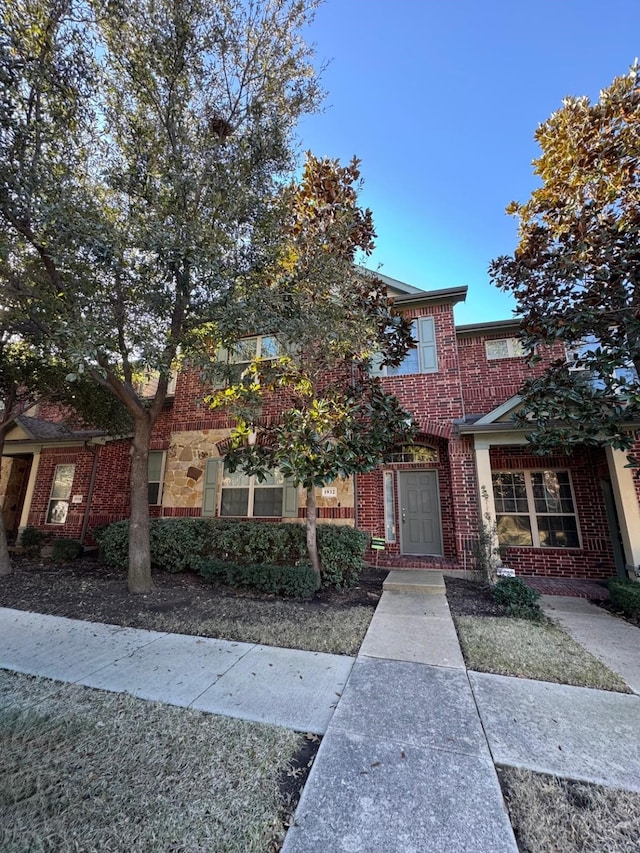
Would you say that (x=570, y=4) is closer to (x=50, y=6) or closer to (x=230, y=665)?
(x=50, y=6)

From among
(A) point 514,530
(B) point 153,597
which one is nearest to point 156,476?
(B) point 153,597

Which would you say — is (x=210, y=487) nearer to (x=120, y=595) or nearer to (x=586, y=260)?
A: (x=120, y=595)

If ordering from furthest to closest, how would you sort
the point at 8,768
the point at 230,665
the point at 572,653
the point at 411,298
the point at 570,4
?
1. the point at 411,298
2. the point at 570,4
3. the point at 572,653
4. the point at 230,665
5. the point at 8,768

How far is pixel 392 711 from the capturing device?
291 cm

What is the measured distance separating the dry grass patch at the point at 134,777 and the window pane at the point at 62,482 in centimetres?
1023

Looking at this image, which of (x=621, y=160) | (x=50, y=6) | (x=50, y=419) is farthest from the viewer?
(x=50, y=419)

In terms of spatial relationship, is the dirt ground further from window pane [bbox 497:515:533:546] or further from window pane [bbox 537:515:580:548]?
window pane [bbox 537:515:580:548]

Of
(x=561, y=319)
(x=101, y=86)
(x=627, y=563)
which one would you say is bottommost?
(x=627, y=563)

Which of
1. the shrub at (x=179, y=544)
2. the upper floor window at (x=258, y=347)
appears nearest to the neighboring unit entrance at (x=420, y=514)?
the shrub at (x=179, y=544)

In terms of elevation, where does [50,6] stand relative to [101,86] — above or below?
above

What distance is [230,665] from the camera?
12.3 ft

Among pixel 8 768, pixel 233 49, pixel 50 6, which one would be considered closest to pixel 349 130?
pixel 233 49

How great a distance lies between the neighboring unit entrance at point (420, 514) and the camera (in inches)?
339

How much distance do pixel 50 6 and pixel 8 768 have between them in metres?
8.86
